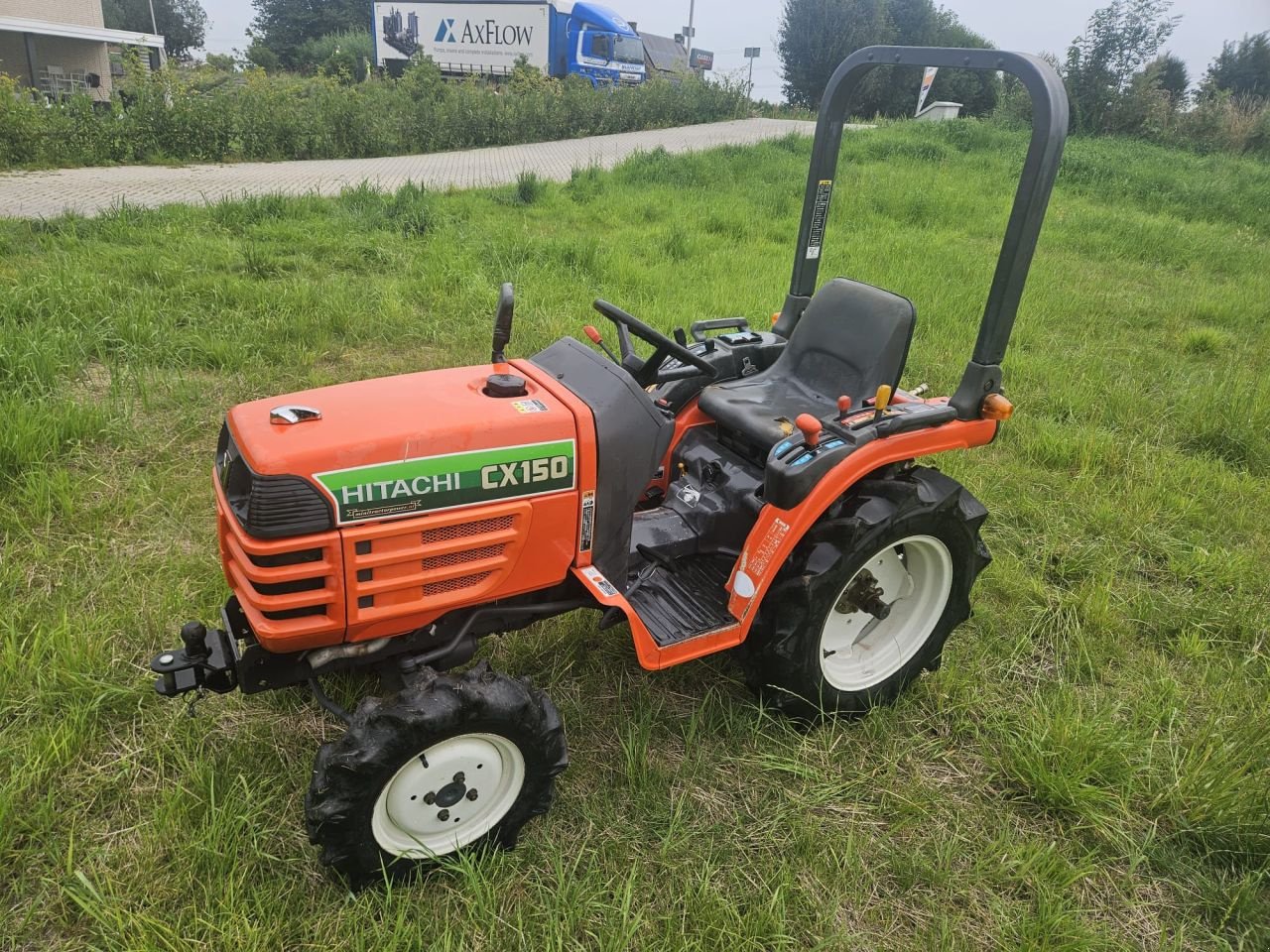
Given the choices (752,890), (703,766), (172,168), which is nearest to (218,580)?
(703,766)

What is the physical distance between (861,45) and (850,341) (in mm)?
32336

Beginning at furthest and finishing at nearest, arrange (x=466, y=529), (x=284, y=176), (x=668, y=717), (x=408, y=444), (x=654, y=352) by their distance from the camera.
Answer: (x=284, y=176), (x=668, y=717), (x=654, y=352), (x=466, y=529), (x=408, y=444)

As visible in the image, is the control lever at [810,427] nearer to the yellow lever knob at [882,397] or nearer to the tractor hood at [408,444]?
the yellow lever knob at [882,397]

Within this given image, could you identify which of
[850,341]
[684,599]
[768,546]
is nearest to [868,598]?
[768,546]

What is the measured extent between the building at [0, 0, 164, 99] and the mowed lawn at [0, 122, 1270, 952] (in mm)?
23493

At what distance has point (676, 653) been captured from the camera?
→ 91.7 inches

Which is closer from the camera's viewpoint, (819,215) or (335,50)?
(819,215)

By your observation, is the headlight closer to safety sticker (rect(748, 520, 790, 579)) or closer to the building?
safety sticker (rect(748, 520, 790, 579))

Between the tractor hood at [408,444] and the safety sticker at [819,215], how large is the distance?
130 centimetres

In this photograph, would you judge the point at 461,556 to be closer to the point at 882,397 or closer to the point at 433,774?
the point at 433,774

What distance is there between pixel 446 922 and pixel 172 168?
12.3 m

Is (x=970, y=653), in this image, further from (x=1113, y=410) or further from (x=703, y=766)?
(x=1113, y=410)

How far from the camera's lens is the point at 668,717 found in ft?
8.68

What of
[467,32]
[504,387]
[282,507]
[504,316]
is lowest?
[282,507]
